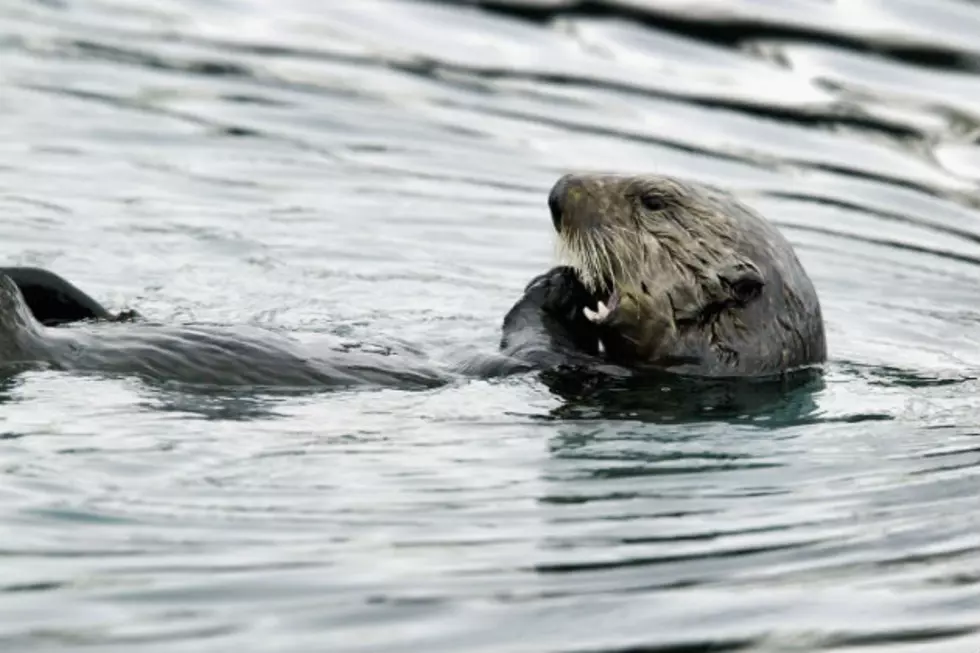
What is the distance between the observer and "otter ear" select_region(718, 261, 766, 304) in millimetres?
6531

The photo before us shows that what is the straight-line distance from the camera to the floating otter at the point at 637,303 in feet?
21.1

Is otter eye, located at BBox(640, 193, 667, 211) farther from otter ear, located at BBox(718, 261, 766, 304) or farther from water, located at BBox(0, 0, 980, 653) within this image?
water, located at BBox(0, 0, 980, 653)

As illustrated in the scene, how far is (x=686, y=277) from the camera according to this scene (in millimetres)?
6676

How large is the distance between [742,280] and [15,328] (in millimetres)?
2258

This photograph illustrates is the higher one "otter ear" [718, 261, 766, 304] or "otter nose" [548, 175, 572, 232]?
"otter nose" [548, 175, 572, 232]

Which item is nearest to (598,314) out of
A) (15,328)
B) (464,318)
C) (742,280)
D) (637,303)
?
(637,303)

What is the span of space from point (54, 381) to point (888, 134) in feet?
19.2

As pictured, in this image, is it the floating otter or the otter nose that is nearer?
the floating otter

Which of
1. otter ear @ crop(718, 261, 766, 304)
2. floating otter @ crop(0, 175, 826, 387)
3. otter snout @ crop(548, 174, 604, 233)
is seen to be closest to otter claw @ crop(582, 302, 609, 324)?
floating otter @ crop(0, 175, 826, 387)

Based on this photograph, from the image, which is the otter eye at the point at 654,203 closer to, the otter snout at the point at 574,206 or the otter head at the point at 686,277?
the otter head at the point at 686,277

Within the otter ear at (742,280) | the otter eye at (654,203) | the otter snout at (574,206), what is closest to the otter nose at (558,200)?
the otter snout at (574,206)

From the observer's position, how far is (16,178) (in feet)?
29.6

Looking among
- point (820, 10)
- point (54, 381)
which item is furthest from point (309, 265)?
point (820, 10)

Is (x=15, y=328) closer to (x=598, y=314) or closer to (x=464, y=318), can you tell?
(x=598, y=314)
